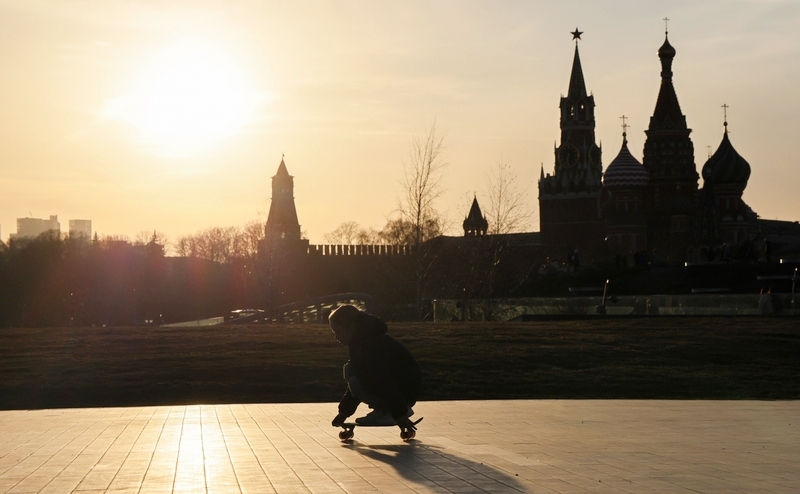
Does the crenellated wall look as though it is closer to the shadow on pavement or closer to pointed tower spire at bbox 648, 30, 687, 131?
pointed tower spire at bbox 648, 30, 687, 131

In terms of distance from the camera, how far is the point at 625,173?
105 metres

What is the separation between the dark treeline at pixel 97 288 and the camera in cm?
7400

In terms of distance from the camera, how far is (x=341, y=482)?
8375 mm

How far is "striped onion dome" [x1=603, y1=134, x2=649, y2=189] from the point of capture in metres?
105

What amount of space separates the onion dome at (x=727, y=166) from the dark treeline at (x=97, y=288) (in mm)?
43490

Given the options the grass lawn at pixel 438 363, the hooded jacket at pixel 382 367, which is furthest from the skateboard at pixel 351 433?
the grass lawn at pixel 438 363

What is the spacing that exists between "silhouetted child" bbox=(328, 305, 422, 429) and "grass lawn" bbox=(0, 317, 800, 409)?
7.41 metres

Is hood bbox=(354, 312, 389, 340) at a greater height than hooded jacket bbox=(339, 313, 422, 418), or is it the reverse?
hood bbox=(354, 312, 389, 340)

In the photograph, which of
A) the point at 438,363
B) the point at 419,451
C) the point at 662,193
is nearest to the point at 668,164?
the point at 662,193

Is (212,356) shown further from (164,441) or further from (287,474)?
(287,474)

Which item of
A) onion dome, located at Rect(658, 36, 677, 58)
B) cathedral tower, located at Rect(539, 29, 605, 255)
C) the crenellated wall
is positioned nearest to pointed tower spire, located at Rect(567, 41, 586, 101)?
cathedral tower, located at Rect(539, 29, 605, 255)

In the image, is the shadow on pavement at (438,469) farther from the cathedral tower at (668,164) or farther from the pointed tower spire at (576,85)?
the pointed tower spire at (576,85)

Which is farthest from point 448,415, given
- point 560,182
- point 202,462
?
point 560,182

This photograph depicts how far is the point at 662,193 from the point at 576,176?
16250 mm
